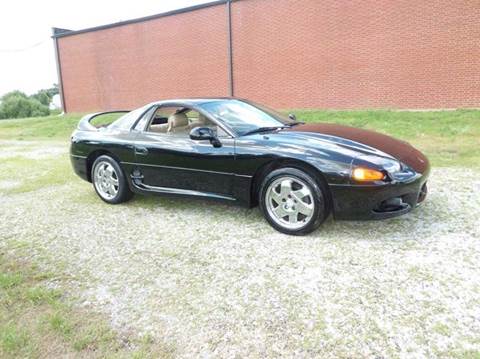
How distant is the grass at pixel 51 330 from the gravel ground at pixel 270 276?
0.40ft

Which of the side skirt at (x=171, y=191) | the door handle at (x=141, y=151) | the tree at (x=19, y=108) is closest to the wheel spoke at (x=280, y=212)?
the side skirt at (x=171, y=191)

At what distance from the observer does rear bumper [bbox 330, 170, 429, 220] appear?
3078 millimetres

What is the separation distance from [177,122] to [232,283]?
2281 millimetres

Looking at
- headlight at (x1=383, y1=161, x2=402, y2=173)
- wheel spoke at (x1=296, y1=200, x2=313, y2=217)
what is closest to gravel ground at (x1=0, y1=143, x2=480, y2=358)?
wheel spoke at (x1=296, y1=200, x2=313, y2=217)

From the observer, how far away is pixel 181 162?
397cm

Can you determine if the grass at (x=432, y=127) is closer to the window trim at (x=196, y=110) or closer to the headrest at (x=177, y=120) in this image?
the window trim at (x=196, y=110)

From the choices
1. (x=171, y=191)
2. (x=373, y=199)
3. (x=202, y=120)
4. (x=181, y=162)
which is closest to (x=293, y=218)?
(x=373, y=199)

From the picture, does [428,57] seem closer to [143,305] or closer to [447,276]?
[447,276]

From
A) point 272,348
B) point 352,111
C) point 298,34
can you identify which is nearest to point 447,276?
point 272,348

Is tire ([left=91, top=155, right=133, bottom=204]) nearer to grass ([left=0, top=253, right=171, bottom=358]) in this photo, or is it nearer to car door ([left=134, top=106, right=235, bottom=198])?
car door ([left=134, top=106, right=235, bottom=198])

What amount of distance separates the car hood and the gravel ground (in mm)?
604

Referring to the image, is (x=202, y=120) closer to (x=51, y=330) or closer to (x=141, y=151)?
(x=141, y=151)

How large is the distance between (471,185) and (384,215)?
2.30 meters

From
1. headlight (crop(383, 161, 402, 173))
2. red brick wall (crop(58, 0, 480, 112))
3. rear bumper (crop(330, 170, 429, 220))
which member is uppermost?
red brick wall (crop(58, 0, 480, 112))
